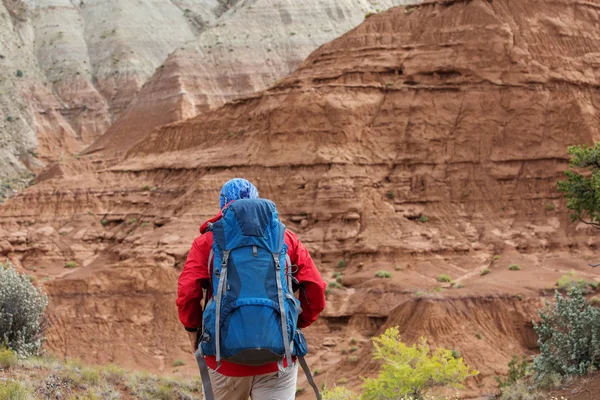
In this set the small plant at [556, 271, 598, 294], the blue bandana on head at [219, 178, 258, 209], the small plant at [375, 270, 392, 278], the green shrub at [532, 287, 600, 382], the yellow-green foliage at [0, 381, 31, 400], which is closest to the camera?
the blue bandana on head at [219, 178, 258, 209]

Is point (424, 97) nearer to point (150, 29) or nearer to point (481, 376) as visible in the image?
point (481, 376)

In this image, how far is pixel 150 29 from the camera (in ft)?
389

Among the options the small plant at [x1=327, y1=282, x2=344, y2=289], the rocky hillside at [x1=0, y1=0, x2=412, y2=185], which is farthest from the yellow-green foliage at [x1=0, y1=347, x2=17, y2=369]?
the rocky hillside at [x1=0, y1=0, x2=412, y2=185]

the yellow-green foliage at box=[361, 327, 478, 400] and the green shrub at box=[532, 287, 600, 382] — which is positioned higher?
the green shrub at box=[532, 287, 600, 382]

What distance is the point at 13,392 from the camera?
889 cm

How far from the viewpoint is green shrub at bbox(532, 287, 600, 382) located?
16469 millimetres

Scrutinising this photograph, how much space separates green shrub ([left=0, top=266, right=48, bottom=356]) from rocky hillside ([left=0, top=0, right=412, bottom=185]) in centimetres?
6375

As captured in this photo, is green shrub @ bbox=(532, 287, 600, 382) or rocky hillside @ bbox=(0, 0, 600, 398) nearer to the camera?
green shrub @ bbox=(532, 287, 600, 382)

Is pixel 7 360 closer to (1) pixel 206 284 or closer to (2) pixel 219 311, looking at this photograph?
(1) pixel 206 284

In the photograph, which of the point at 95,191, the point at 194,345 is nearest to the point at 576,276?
the point at 194,345

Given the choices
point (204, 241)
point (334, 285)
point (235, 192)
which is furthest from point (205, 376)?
point (334, 285)

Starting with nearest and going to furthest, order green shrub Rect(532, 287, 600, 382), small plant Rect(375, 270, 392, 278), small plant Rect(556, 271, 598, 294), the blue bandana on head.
Answer: 1. the blue bandana on head
2. green shrub Rect(532, 287, 600, 382)
3. small plant Rect(556, 271, 598, 294)
4. small plant Rect(375, 270, 392, 278)

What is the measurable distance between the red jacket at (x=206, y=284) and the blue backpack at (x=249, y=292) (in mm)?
136

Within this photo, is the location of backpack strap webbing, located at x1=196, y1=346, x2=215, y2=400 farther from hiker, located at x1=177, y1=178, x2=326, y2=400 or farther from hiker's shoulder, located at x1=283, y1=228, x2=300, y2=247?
hiker's shoulder, located at x1=283, y1=228, x2=300, y2=247
